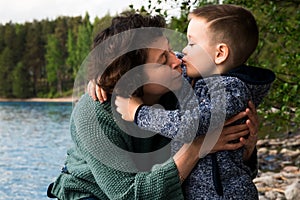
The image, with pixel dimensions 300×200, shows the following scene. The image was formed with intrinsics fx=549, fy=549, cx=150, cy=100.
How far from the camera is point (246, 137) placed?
2100 millimetres

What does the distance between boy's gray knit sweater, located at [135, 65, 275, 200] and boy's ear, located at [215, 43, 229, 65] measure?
0.19 feet

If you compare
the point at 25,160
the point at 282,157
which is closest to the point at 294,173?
the point at 282,157

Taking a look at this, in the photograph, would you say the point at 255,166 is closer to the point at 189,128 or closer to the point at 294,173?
the point at 189,128

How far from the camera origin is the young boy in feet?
6.30

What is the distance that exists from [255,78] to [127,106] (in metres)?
0.49

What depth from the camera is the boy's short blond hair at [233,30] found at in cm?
203

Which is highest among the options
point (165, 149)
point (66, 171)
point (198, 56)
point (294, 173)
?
point (198, 56)

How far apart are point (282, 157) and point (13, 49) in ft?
122

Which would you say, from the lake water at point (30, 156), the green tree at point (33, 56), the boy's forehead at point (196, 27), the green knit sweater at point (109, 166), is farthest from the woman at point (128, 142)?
the green tree at point (33, 56)

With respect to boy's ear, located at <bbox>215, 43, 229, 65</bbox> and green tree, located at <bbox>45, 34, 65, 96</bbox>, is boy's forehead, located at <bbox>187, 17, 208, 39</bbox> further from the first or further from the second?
green tree, located at <bbox>45, 34, 65, 96</bbox>

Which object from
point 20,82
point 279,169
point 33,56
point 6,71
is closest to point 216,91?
point 279,169

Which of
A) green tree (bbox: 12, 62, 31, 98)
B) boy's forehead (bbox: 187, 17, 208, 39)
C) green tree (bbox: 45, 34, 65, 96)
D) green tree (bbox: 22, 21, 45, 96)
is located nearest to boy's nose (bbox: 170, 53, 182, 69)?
boy's forehead (bbox: 187, 17, 208, 39)

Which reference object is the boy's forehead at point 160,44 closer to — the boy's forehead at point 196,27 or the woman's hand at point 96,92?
the boy's forehead at point 196,27

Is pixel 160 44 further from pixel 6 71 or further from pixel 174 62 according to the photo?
pixel 6 71
